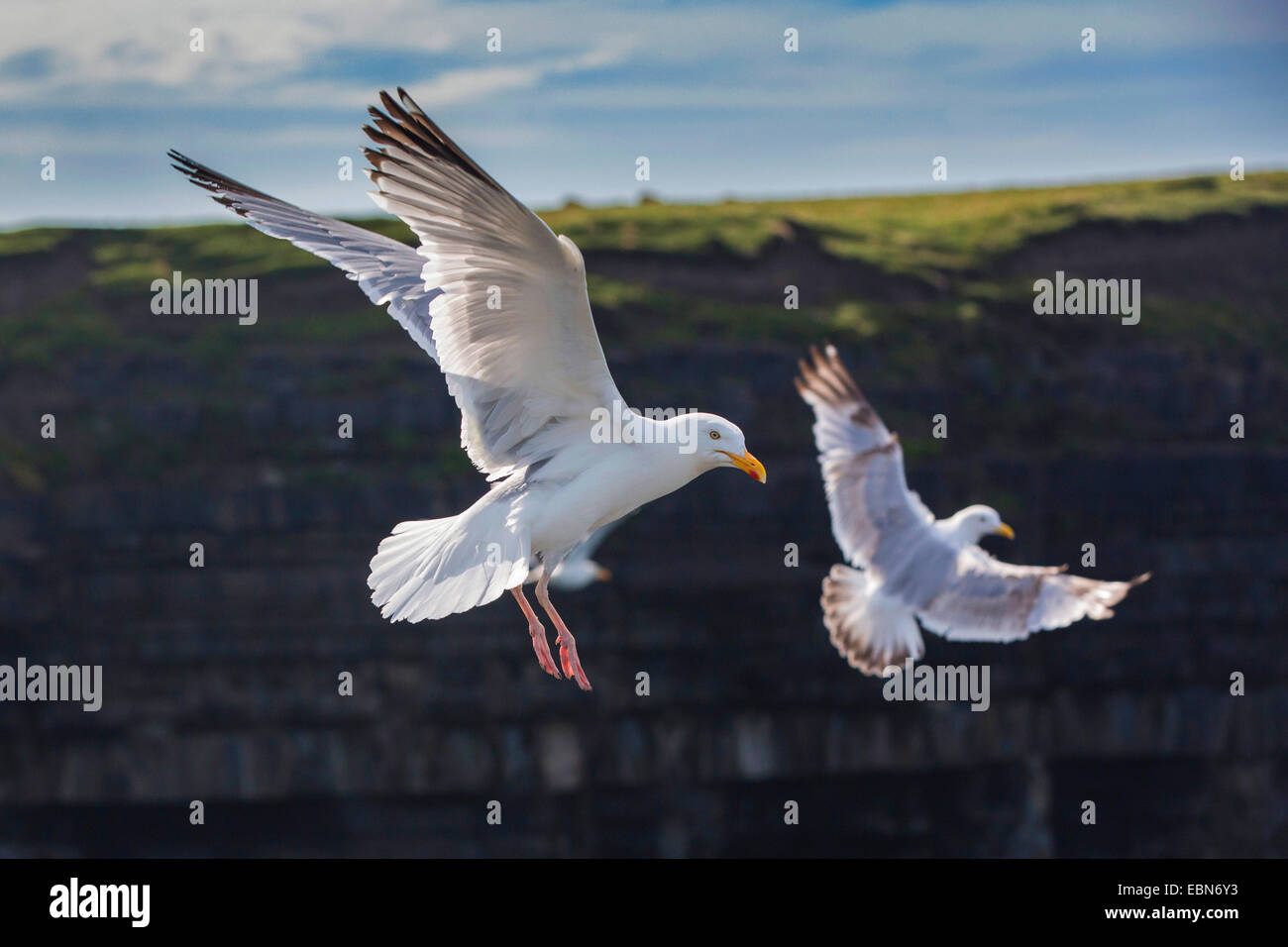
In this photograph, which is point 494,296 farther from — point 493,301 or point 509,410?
point 509,410

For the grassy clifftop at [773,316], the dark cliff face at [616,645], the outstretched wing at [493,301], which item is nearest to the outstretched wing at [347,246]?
the outstretched wing at [493,301]

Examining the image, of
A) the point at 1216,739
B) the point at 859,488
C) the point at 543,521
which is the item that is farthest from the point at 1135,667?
the point at 543,521

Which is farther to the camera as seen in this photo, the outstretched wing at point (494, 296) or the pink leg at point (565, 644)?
the pink leg at point (565, 644)

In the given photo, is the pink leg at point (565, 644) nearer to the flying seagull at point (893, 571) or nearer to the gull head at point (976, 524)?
the flying seagull at point (893, 571)

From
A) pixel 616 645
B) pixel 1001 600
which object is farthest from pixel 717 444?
pixel 616 645

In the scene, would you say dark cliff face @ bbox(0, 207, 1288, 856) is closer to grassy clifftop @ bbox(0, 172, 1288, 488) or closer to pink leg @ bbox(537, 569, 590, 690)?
grassy clifftop @ bbox(0, 172, 1288, 488)
